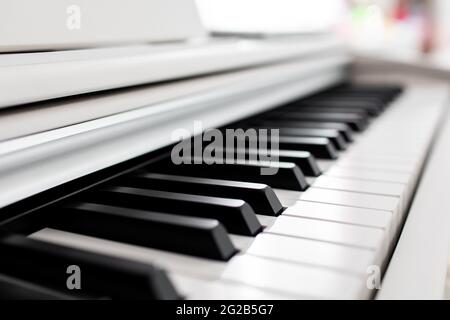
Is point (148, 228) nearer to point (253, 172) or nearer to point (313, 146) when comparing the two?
point (253, 172)

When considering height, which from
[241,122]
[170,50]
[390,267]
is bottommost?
[390,267]

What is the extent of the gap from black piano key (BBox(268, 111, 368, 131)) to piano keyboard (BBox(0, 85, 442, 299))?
287mm

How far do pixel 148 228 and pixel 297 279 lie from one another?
0.18 meters

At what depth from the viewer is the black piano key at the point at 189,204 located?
1.93 ft

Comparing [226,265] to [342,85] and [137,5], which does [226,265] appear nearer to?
[137,5]

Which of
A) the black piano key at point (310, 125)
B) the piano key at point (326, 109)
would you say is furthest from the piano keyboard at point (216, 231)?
the piano key at point (326, 109)

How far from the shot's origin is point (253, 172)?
2.54 feet

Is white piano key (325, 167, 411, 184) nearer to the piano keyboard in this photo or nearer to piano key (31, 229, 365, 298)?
the piano keyboard

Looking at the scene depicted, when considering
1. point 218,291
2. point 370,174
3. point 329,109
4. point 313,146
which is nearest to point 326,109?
point 329,109

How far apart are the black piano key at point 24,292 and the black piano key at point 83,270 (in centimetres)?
2

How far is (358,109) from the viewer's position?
4.64ft

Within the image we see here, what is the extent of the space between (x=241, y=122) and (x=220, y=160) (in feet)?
1.27

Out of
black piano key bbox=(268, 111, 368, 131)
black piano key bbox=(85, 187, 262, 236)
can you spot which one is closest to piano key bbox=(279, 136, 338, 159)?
black piano key bbox=(268, 111, 368, 131)
